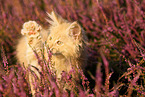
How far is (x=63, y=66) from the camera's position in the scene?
2.05 m

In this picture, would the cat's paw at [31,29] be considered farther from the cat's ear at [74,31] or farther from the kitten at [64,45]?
the cat's ear at [74,31]

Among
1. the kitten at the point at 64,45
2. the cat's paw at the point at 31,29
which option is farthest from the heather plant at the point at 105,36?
the cat's paw at the point at 31,29

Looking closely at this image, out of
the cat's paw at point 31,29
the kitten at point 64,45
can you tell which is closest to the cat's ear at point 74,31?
the kitten at point 64,45

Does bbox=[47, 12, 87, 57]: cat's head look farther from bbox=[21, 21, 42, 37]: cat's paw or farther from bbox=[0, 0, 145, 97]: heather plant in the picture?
bbox=[0, 0, 145, 97]: heather plant

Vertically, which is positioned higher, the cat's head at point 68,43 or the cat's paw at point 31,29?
the cat's paw at point 31,29

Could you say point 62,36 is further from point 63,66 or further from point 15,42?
point 15,42

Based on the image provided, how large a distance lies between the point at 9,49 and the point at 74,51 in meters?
2.00

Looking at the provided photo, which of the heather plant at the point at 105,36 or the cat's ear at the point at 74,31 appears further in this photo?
the heather plant at the point at 105,36

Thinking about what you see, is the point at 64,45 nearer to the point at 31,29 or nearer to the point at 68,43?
the point at 68,43

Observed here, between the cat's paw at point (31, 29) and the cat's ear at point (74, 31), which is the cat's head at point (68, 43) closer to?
the cat's ear at point (74, 31)

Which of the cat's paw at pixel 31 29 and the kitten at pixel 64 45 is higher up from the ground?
the cat's paw at pixel 31 29

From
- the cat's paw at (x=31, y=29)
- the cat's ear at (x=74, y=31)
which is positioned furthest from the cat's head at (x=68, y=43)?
the cat's paw at (x=31, y=29)

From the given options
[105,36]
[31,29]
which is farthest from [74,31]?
[105,36]

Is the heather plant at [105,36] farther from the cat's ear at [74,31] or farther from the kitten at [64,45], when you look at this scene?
the cat's ear at [74,31]
